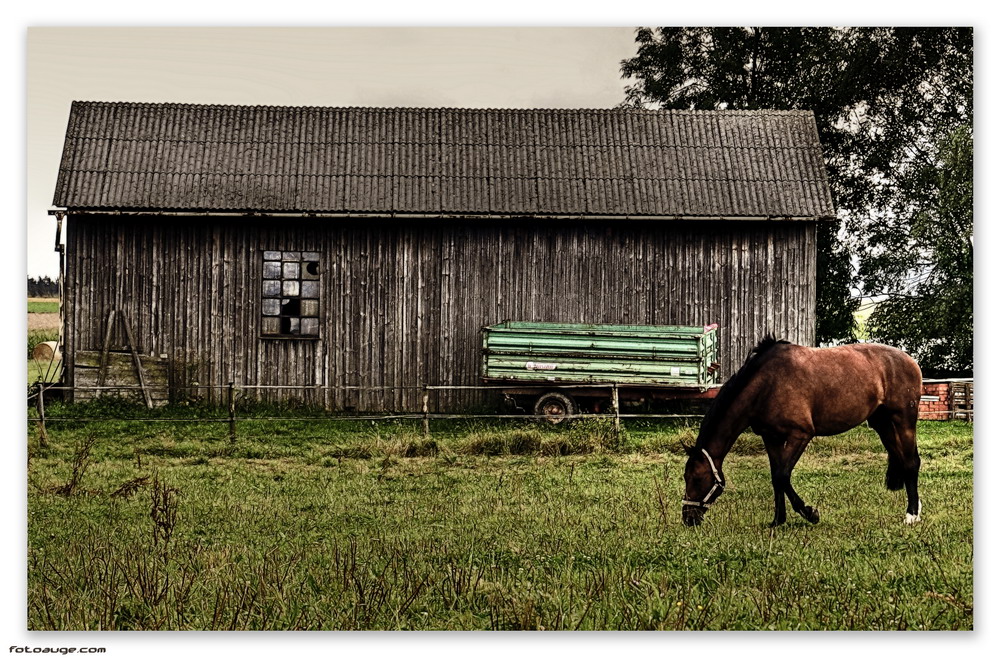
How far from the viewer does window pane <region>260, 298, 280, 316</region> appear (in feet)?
42.5

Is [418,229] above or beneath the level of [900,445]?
above

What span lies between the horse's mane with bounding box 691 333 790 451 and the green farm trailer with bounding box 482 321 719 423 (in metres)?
4.80

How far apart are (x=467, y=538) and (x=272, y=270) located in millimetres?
6937

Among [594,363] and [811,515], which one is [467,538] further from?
[594,363]

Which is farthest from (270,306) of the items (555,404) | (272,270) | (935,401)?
(935,401)

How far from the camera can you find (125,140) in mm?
12914

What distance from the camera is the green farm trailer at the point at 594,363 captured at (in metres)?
12.6

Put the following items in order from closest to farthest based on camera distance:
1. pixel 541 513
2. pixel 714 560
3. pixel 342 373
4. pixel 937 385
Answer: pixel 714 560, pixel 541 513, pixel 937 385, pixel 342 373

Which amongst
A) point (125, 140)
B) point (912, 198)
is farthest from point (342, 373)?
point (912, 198)

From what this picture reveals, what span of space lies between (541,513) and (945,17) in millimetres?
4430

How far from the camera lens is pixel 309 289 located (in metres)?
13.1

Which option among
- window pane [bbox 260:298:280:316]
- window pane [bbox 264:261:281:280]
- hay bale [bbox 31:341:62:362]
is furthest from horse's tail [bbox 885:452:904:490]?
window pane [bbox 264:261:281:280]

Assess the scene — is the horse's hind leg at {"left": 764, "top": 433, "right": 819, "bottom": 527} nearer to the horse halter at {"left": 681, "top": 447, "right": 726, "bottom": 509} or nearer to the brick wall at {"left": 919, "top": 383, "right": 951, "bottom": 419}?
the horse halter at {"left": 681, "top": 447, "right": 726, "bottom": 509}

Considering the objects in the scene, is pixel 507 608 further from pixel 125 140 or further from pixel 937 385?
pixel 125 140
